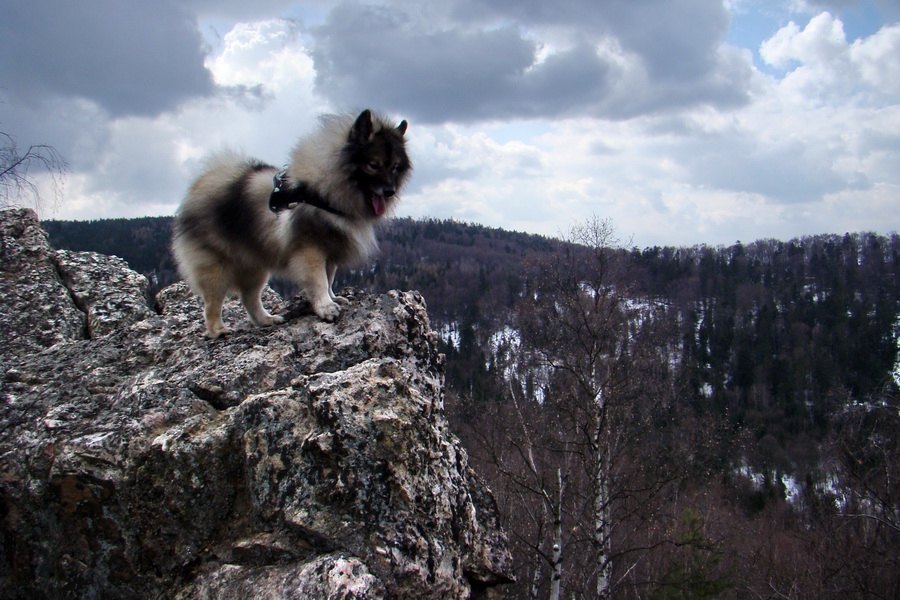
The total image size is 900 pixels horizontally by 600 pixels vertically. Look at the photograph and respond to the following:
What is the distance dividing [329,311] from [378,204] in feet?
3.98

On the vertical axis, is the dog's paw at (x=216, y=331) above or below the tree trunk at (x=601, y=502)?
above

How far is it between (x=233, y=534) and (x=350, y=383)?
3.31 ft

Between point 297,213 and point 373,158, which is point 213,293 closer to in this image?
point 297,213

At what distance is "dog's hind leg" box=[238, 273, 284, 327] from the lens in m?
5.73

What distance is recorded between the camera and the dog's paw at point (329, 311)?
4.84 metres

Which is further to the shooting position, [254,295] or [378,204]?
[254,295]

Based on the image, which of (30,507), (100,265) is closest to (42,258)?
(100,265)

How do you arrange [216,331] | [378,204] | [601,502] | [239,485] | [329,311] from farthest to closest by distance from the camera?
1. [601,502]
2. [378,204]
3. [216,331]
4. [329,311]
5. [239,485]

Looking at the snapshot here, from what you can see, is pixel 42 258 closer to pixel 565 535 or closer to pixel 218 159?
pixel 218 159

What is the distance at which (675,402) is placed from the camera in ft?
81.0

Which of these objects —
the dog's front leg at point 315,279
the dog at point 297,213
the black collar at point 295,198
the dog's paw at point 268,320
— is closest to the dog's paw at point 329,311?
the dog's front leg at point 315,279

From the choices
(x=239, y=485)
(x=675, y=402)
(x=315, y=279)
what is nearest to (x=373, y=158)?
(x=315, y=279)

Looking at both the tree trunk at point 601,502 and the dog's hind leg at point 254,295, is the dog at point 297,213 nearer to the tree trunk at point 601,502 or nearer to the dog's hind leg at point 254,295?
the dog's hind leg at point 254,295

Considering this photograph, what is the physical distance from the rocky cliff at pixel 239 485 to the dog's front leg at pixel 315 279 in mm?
603
